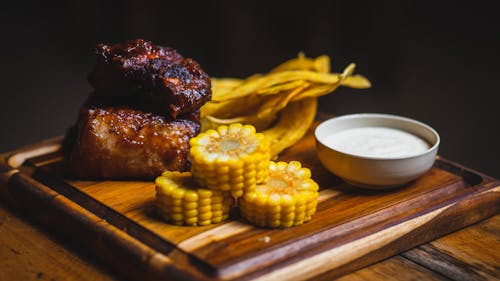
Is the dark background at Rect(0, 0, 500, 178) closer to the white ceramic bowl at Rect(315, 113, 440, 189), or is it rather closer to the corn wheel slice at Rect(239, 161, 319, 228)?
the white ceramic bowl at Rect(315, 113, 440, 189)

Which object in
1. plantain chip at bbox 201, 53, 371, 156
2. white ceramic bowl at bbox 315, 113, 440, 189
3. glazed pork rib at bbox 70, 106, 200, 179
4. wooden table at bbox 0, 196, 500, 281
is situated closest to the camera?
wooden table at bbox 0, 196, 500, 281

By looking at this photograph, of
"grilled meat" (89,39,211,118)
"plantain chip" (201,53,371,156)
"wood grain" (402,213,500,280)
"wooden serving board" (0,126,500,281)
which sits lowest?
"wood grain" (402,213,500,280)

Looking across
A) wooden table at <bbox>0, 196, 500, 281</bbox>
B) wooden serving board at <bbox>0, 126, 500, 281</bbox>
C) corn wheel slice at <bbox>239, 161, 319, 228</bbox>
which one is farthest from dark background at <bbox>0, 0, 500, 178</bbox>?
corn wheel slice at <bbox>239, 161, 319, 228</bbox>

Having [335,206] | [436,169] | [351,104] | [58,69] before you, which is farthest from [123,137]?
[58,69]

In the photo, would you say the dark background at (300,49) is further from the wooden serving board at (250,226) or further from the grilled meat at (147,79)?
the grilled meat at (147,79)

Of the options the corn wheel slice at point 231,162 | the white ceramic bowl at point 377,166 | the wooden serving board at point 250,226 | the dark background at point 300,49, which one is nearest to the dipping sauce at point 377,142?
the white ceramic bowl at point 377,166
